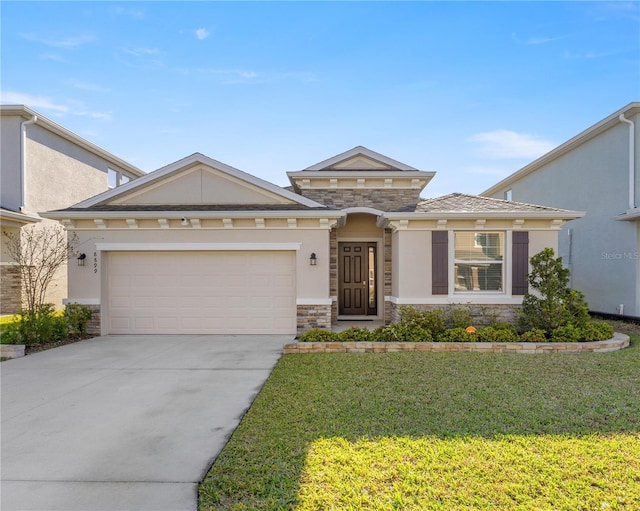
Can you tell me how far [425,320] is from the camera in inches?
322

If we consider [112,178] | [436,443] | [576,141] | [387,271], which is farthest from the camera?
[112,178]

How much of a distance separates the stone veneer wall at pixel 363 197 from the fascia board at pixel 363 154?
0.75 meters

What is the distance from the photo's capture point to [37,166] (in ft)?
Result: 44.4

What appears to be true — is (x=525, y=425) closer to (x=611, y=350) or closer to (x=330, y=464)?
(x=330, y=464)

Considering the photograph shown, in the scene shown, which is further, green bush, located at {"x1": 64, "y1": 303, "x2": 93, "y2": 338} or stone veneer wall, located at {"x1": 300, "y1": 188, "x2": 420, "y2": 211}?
stone veneer wall, located at {"x1": 300, "y1": 188, "x2": 420, "y2": 211}

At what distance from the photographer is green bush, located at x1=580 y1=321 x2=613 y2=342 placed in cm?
770

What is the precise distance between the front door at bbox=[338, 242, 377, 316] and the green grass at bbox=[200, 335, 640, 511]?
5.23m

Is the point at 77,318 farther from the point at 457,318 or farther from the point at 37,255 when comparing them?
the point at 457,318

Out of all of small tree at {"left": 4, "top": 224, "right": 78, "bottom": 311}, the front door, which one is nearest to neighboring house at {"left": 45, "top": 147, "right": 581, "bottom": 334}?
small tree at {"left": 4, "top": 224, "right": 78, "bottom": 311}

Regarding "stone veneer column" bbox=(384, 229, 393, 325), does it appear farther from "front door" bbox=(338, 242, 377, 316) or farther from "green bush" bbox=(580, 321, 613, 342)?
"green bush" bbox=(580, 321, 613, 342)

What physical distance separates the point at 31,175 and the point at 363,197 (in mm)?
12288

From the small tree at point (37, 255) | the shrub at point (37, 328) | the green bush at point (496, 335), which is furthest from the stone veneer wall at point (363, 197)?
the shrub at point (37, 328)

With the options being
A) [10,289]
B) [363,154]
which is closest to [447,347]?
[363,154]

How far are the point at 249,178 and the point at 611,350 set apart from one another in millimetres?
9067
